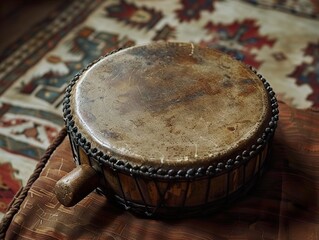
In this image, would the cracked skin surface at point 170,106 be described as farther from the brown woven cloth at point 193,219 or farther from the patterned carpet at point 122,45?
the patterned carpet at point 122,45

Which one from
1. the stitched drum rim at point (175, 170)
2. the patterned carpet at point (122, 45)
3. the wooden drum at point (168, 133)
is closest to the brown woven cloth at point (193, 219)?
the wooden drum at point (168, 133)

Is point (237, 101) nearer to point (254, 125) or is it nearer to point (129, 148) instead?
point (254, 125)

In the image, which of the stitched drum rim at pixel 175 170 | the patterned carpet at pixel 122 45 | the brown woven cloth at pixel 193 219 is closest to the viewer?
the stitched drum rim at pixel 175 170

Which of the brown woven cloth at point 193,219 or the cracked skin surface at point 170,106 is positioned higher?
the cracked skin surface at point 170,106

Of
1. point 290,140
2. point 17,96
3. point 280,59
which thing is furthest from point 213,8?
point 290,140

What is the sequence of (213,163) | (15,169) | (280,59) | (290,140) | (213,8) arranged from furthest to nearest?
(213,8) → (280,59) → (15,169) → (290,140) → (213,163)

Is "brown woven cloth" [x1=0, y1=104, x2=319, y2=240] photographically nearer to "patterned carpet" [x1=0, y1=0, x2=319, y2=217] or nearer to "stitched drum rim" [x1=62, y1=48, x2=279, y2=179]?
"stitched drum rim" [x1=62, y1=48, x2=279, y2=179]

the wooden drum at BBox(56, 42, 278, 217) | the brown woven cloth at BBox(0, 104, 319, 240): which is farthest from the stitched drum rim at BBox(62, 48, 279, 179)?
the brown woven cloth at BBox(0, 104, 319, 240)

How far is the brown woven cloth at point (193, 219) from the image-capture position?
4.20 ft

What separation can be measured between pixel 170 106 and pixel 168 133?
0.10 m

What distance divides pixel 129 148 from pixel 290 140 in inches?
22.6

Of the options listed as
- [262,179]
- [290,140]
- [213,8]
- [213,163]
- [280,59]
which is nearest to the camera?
[213,163]

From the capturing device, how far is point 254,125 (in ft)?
4.04

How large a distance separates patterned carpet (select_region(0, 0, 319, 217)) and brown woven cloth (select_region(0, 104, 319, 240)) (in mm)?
455
